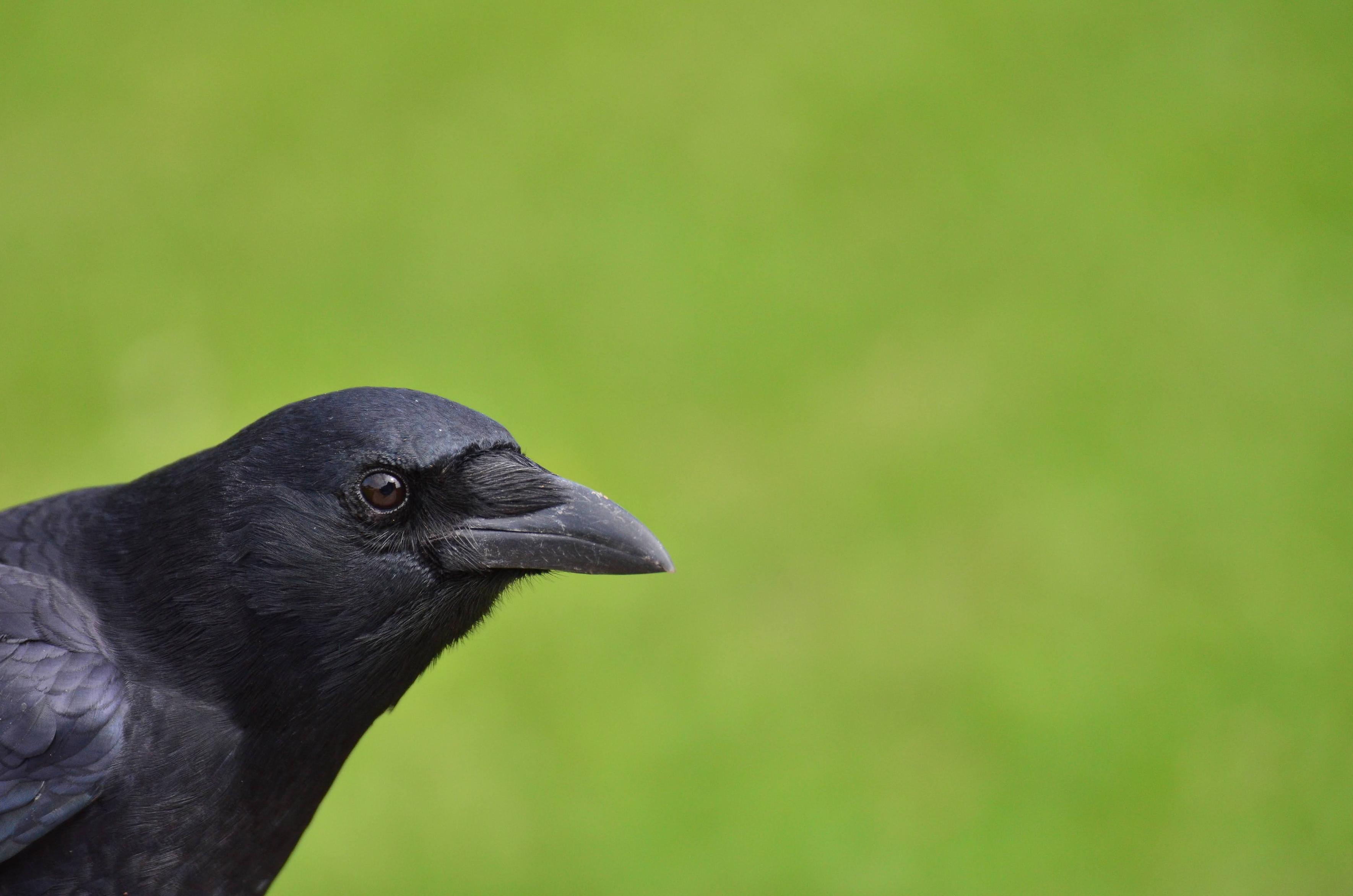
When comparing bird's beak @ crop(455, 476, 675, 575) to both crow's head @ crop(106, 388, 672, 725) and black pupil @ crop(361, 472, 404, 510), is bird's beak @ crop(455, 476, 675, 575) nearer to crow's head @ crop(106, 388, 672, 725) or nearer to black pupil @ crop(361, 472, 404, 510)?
crow's head @ crop(106, 388, 672, 725)

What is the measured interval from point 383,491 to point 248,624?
40 cm

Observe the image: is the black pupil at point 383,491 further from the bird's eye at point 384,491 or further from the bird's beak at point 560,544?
the bird's beak at point 560,544

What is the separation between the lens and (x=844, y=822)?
582cm

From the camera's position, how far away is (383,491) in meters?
2.70

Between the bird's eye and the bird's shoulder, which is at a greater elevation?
the bird's eye

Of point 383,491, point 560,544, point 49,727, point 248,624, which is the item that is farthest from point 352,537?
point 49,727

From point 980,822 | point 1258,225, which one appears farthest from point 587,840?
point 1258,225

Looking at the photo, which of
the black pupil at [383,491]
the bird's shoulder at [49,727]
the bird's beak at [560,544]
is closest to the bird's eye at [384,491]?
the black pupil at [383,491]

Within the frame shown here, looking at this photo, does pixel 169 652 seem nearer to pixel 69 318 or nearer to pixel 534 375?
pixel 534 375

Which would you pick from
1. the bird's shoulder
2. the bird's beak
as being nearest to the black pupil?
the bird's beak

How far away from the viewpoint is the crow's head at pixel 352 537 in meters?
2.68

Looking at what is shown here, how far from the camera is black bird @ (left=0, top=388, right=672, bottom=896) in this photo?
2.65m

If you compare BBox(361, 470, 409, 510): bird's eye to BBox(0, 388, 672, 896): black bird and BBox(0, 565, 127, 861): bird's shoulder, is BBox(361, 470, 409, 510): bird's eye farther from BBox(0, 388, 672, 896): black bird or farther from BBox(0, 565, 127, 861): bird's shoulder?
BBox(0, 565, 127, 861): bird's shoulder

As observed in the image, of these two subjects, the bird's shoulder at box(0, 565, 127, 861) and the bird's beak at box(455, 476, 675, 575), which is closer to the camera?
the bird's shoulder at box(0, 565, 127, 861)
